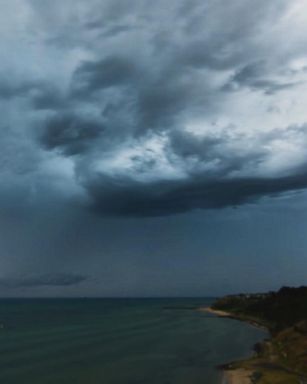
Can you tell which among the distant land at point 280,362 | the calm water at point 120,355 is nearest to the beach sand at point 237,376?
the distant land at point 280,362

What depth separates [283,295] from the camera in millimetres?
Result: 189625

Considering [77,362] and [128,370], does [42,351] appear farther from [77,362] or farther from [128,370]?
[128,370]

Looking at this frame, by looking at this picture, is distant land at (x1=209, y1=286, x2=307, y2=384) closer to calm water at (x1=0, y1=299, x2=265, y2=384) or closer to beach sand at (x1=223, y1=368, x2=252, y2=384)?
beach sand at (x1=223, y1=368, x2=252, y2=384)

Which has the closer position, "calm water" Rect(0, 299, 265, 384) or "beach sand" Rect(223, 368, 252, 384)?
"beach sand" Rect(223, 368, 252, 384)

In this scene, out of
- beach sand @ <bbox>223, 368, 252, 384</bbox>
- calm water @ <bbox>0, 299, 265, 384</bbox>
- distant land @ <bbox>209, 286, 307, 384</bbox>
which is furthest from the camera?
calm water @ <bbox>0, 299, 265, 384</bbox>

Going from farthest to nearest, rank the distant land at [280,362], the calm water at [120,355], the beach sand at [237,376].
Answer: the calm water at [120,355] → the beach sand at [237,376] → the distant land at [280,362]

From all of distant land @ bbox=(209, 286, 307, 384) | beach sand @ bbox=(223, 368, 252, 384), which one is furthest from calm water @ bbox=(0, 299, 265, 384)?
distant land @ bbox=(209, 286, 307, 384)

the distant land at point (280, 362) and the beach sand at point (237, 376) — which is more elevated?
the distant land at point (280, 362)

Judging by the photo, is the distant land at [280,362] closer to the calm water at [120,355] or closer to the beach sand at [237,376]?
the beach sand at [237,376]

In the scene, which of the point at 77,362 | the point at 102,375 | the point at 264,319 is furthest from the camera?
the point at 264,319

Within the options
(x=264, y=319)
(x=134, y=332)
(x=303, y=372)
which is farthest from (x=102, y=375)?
(x=264, y=319)

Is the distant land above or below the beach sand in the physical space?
above

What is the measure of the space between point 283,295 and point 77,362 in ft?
368

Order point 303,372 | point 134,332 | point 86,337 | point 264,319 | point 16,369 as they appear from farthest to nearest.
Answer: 1. point 264,319
2. point 134,332
3. point 86,337
4. point 16,369
5. point 303,372
